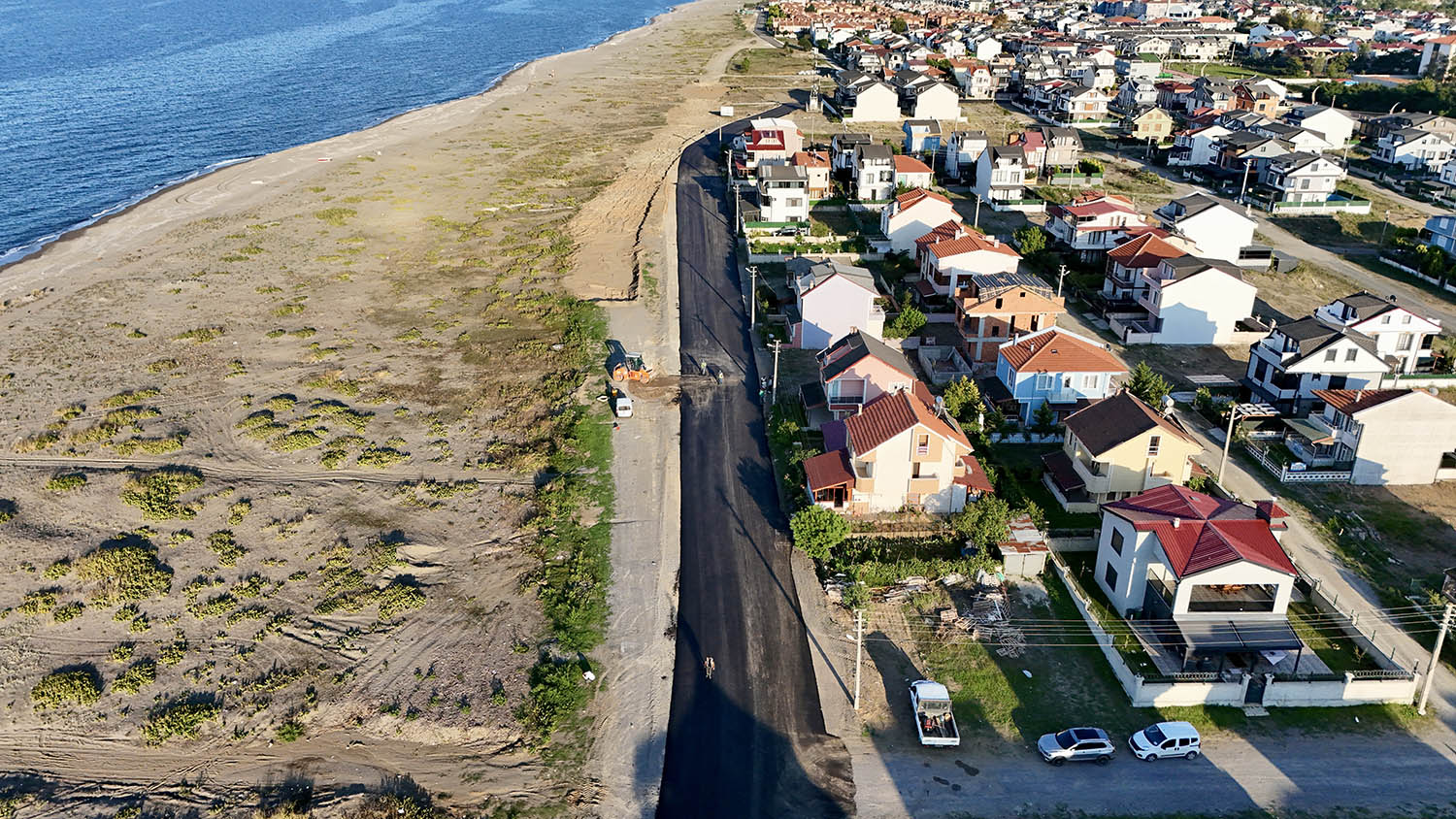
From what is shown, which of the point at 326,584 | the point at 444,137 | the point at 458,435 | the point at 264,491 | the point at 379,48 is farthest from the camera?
the point at 379,48

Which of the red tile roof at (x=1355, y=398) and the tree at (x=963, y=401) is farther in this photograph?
the tree at (x=963, y=401)

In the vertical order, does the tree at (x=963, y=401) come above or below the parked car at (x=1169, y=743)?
above

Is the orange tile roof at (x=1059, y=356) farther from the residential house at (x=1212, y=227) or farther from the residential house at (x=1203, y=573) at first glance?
the residential house at (x=1212, y=227)

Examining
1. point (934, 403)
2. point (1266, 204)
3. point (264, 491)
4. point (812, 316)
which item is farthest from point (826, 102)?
point (264, 491)

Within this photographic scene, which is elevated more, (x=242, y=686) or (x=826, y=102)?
(x=826, y=102)

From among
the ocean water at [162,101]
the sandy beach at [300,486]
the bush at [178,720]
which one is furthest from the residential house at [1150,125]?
the bush at [178,720]

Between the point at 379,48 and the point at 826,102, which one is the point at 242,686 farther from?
the point at 379,48
